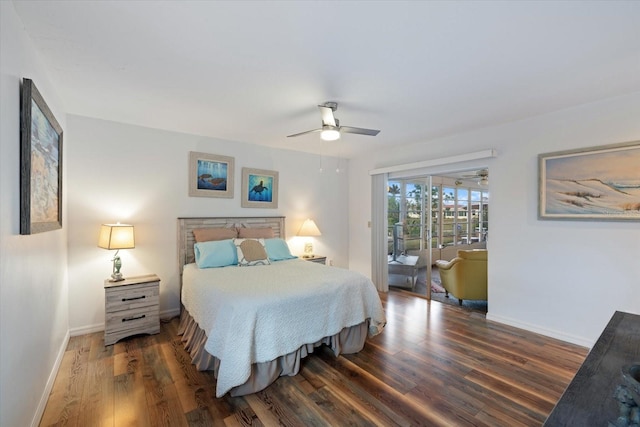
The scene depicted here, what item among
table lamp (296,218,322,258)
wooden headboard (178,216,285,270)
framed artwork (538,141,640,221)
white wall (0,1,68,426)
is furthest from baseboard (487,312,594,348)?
white wall (0,1,68,426)

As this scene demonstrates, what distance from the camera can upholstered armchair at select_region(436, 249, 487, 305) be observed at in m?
4.04

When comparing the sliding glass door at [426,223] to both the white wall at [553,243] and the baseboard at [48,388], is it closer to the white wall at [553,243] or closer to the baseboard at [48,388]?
the white wall at [553,243]

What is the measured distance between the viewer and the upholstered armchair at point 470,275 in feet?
13.2

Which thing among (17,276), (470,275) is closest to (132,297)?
(17,276)

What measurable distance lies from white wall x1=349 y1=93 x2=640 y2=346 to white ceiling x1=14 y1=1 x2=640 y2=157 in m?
0.27

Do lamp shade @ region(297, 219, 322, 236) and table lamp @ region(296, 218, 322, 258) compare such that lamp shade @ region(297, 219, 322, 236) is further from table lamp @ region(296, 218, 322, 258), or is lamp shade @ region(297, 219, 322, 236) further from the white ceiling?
the white ceiling

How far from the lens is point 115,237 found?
9.98ft

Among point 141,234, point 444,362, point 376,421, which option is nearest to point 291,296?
point 376,421

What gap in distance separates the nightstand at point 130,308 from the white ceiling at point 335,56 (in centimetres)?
187

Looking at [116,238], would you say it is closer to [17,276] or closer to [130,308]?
[130,308]

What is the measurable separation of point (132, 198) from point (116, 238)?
66 cm

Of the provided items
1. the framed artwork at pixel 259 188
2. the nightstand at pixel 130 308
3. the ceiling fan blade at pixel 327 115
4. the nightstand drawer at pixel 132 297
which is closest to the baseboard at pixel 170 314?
the nightstand at pixel 130 308

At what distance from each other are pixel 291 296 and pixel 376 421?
1042mm

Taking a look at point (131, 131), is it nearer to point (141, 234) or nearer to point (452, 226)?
point (141, 234)
